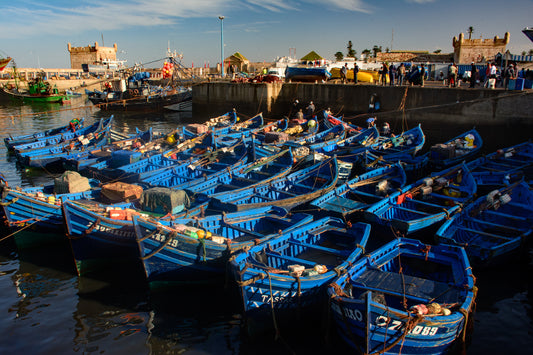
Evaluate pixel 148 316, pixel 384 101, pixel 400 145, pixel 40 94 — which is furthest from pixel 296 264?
pixel 40 94

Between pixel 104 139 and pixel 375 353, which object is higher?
pixel 104 139

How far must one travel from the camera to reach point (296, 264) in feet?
30.9

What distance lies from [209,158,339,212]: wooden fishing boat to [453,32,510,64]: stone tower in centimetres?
4504

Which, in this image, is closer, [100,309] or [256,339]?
[256,339]

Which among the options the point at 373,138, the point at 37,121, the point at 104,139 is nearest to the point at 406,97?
the point at 373,138

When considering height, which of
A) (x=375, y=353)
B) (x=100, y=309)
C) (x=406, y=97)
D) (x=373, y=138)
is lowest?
(x=100, y=309)

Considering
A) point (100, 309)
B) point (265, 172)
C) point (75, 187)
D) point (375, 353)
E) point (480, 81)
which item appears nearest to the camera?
point (375, 353)

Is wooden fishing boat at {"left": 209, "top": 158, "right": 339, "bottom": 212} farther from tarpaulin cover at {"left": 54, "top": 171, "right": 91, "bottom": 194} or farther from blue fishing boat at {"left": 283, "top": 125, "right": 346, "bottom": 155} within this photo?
tarpaulin cover at {"left": 54, "top": 171, "right": 91, "bottom": 194}

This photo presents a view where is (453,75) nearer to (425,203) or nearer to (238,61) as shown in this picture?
(425,203)

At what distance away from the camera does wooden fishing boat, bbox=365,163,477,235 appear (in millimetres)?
11367

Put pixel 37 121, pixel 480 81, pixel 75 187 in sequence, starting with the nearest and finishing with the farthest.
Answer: pixel 75 187 < pixel 480 81 < pixel 37 121

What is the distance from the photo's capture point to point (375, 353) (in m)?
7.13

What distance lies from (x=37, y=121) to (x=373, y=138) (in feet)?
123

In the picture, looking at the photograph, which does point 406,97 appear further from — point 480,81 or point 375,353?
point 375,353
